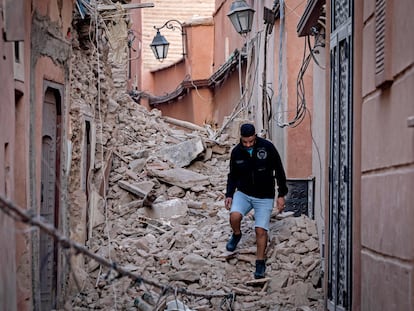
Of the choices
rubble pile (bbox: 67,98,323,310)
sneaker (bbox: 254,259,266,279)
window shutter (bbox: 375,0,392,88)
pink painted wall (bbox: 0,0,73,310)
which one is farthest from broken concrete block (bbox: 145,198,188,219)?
window shutter (bbox: 375,0,392,88)

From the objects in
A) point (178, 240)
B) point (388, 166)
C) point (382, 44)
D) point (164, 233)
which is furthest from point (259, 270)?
point (382, 44)

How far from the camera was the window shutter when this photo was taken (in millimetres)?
5477

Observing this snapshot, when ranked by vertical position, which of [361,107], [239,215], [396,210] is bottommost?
[239,215]

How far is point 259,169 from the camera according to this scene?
983cm

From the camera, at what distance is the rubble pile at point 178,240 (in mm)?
9312

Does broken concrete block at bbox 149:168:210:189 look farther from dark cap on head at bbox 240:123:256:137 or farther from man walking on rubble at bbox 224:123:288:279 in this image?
dark cap on head at bbox 240:123:256:137

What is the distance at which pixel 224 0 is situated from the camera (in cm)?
2394

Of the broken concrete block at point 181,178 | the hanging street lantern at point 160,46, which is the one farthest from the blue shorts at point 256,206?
the hanging street lantern at point 160,46

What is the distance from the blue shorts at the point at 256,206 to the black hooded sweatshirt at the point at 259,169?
6 centimetres

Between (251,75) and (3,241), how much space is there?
12369 millimetres

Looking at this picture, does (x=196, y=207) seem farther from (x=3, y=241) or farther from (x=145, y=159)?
(x=3, y=241)

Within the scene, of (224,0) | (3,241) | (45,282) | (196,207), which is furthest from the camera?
(224,0)

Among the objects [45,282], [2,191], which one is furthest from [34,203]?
[2,191]

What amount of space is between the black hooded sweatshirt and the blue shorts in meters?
0.06
